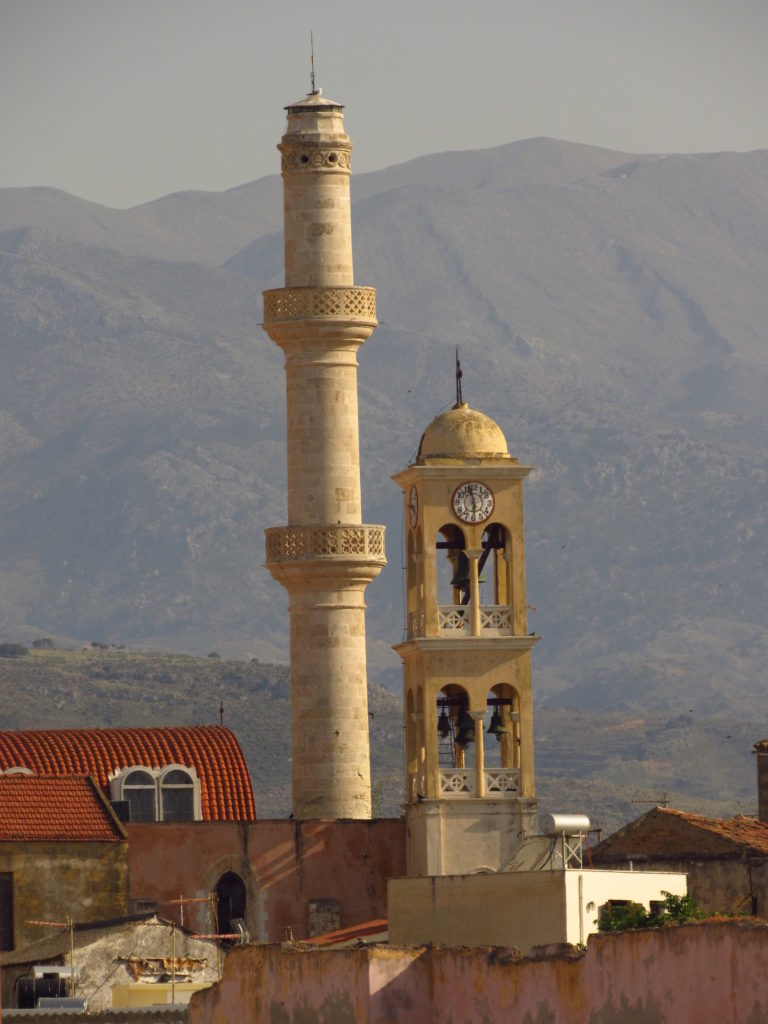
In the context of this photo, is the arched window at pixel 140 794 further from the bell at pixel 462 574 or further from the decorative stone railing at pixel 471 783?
the bell at pixel 462 574

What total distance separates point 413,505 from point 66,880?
36.9ft

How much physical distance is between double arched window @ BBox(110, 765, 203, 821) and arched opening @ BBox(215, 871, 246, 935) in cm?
338

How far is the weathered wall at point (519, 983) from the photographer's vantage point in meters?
31.9

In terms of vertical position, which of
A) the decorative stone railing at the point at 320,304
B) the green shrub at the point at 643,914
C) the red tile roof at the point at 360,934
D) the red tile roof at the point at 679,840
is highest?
the decorative stone railing at the point at 320,304

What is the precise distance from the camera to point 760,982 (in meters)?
31.0

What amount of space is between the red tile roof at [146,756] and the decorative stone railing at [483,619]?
8353mm

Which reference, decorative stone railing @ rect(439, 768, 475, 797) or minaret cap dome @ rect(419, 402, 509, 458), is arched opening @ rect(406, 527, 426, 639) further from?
decorative stone railing @ rect(439, 768, 475, 797)

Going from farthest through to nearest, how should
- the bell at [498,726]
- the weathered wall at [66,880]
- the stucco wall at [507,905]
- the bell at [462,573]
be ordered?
the bell at [462,573] → the bell at [498,726] → the weathered wall at [66,880] → the stucco wall at [507,905]

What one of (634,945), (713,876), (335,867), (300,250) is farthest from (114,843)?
(634,945)

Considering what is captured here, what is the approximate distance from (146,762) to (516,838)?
10.9m

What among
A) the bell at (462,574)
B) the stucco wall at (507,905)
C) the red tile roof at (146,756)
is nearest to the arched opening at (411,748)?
the bell at (462,574)

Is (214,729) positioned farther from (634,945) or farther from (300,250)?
(634,945)

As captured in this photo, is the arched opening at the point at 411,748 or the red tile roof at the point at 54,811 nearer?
the red tile roof at the point at 54,811

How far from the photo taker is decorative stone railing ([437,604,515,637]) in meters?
65.3
